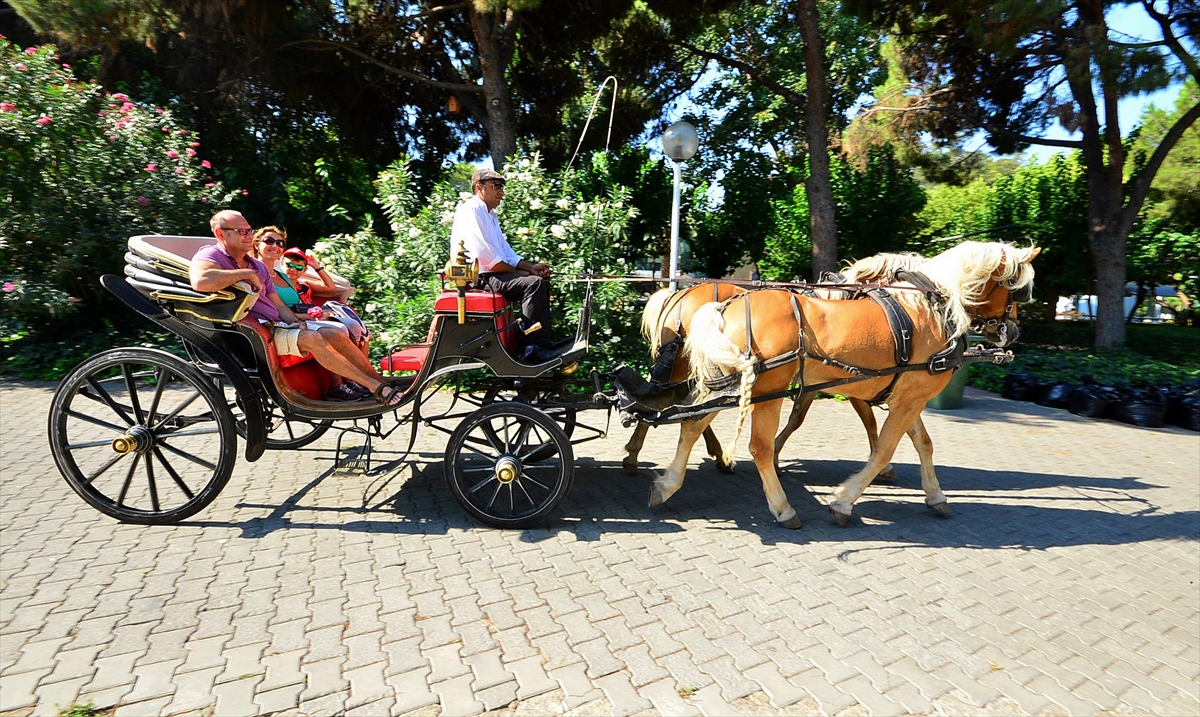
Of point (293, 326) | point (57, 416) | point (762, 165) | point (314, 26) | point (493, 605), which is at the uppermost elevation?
point (314, 26)

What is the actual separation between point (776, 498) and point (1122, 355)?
10232mm

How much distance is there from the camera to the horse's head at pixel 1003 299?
174 inches

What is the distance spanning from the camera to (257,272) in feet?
13.0

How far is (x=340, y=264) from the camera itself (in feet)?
27.6

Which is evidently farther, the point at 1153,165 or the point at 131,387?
the point at 1153,165

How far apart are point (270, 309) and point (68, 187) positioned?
6.36 m

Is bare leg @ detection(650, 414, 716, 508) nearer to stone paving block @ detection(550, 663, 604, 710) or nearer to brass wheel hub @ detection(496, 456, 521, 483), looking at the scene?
brass wheel hub @ detection(496, 456, 521, 483)

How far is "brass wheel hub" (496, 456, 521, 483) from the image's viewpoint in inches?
158

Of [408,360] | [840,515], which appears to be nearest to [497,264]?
→ [408,360]

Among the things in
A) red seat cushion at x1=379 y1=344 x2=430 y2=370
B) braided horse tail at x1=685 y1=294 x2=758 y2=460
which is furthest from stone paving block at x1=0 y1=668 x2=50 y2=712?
braided horse tail at x1=685 y1=294 x2=758 y2=460

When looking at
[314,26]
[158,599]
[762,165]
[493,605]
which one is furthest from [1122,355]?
[314,26]

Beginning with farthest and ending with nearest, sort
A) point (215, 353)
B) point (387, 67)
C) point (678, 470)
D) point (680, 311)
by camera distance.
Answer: point (387, 67) < point (680, 311) < point (678, 470) < point (215, 353)

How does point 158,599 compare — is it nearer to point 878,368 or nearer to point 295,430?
point 295,430

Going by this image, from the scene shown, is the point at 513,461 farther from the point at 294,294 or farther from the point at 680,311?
the point at 294,294
